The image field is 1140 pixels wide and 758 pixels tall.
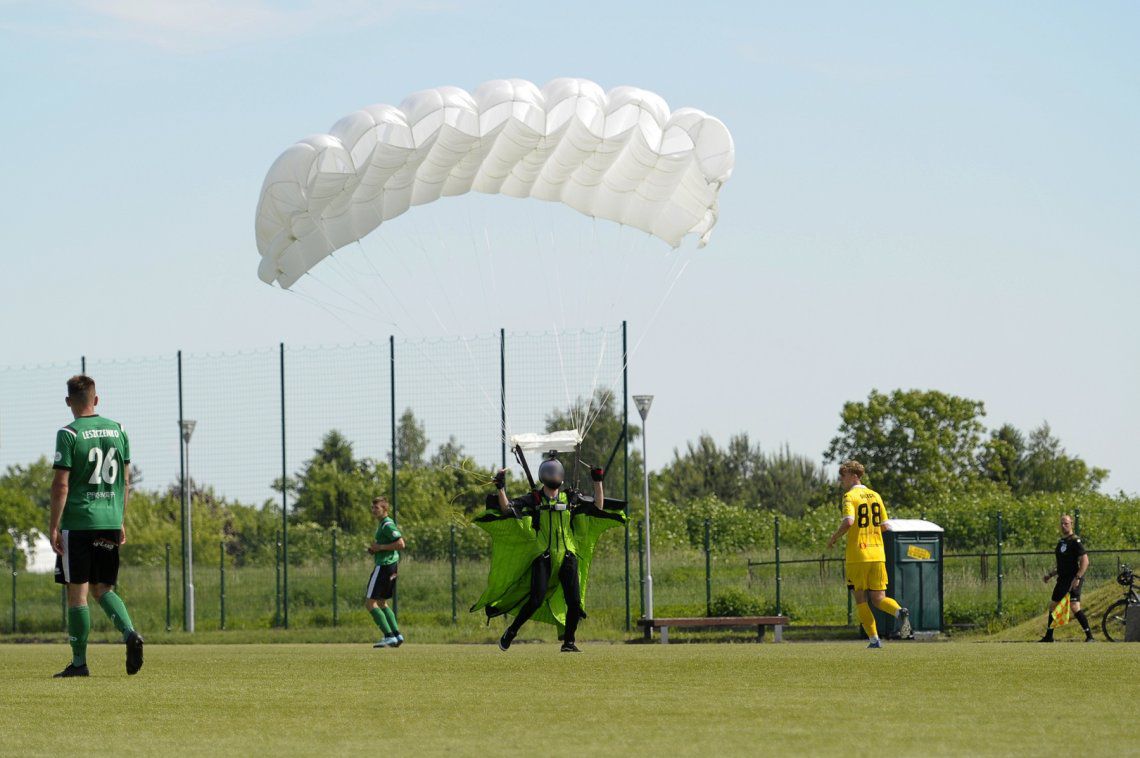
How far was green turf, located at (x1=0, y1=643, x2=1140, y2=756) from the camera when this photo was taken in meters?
6.60

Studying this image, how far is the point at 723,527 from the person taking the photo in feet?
134

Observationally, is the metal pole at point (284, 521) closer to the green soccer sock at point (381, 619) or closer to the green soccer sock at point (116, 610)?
the green soccer sock at point (381, 619)

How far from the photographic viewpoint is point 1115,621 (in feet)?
61.0

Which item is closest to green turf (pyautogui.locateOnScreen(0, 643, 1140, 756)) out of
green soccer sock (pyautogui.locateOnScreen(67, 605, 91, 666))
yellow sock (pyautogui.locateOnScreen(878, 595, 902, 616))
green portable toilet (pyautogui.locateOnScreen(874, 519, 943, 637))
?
green soccer sock (pyautogui.locateOnScreen(67, 605, 91, 666))

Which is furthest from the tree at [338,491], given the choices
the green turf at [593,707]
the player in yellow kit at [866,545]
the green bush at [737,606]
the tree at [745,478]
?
the tree at [745,478]

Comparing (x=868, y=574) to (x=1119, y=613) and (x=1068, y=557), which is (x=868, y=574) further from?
(x=1119, y=613)

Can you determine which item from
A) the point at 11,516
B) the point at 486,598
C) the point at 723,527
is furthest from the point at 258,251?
the point at 11,516

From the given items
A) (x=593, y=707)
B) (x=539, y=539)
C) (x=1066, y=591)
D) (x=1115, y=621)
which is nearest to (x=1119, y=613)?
(x=1115, y=621)

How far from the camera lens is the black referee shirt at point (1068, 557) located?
61.0 ft

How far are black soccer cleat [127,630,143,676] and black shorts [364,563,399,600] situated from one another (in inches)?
263

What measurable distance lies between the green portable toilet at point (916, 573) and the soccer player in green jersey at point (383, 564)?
6.82m

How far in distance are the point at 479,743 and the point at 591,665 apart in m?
4.61

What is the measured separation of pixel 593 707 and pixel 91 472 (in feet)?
12.4

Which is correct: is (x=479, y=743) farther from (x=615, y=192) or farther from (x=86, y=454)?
(x=615, y=192)
